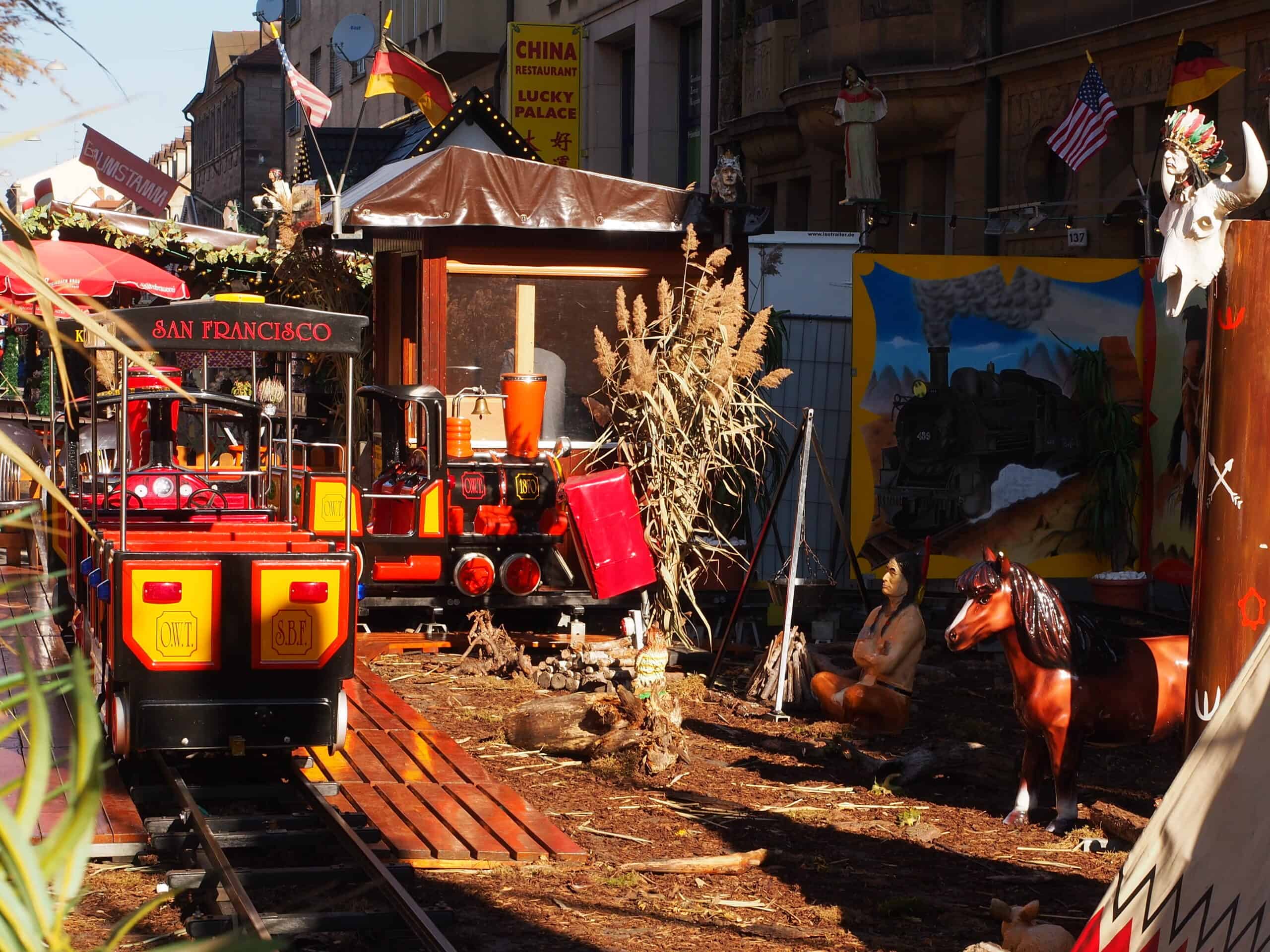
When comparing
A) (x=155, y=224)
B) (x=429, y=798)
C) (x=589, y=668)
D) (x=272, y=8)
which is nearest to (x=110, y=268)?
(x=155, y=224)

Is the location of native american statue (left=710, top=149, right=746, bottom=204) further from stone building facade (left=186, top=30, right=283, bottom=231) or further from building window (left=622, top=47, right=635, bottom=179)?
stone building facade (left=186, top=30, right=283, bottom=231)

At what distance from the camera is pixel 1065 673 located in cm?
719

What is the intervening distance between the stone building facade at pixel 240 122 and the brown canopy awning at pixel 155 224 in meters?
36.5

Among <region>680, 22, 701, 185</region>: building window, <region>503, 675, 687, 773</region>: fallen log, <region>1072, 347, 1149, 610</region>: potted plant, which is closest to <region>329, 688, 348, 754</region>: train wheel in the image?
<region>503, 675, 687, 773</region>: fallen log

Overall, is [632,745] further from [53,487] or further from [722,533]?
[53,487]

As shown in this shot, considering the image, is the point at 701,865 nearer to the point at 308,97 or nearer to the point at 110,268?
the point at 110,268

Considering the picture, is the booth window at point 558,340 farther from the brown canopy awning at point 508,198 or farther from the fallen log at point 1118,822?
the fallen log at point 1118,822

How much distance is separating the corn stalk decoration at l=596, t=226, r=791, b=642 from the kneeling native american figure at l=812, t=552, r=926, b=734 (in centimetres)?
228

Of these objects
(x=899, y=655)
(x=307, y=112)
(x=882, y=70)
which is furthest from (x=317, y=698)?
(x=307, y=112)

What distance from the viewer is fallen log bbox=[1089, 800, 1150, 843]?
6.84 m

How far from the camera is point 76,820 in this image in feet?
3.15

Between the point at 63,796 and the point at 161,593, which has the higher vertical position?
the point at 161,593

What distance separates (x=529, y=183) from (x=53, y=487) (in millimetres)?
12560

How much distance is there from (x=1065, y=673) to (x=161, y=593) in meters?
4.12
